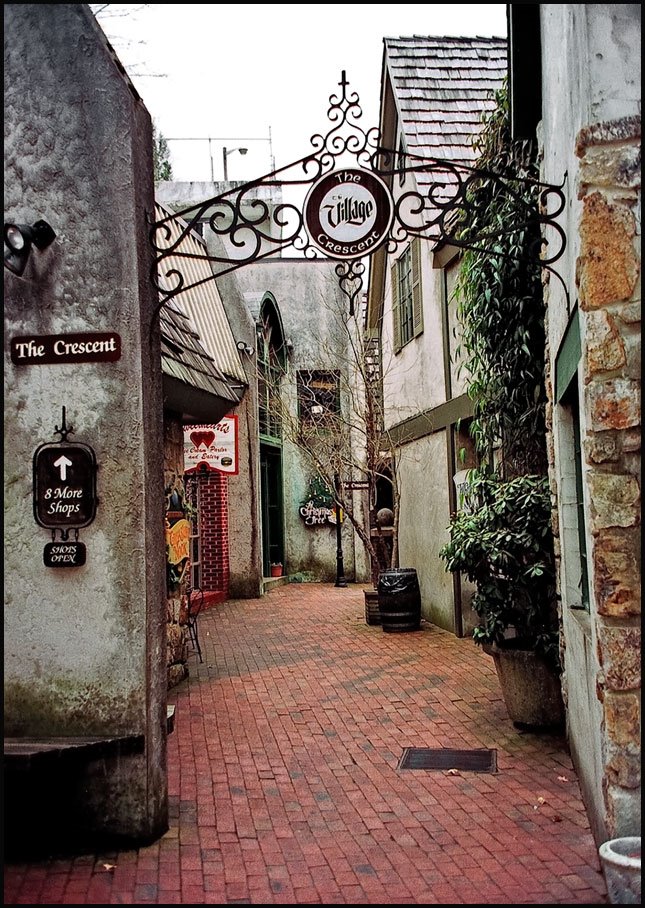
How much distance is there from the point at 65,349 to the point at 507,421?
15.0 feet

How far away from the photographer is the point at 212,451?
43.2 ft

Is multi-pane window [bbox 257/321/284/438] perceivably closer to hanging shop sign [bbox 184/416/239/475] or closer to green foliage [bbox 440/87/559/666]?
hanging shop sign [bbox 184/416/239/475]

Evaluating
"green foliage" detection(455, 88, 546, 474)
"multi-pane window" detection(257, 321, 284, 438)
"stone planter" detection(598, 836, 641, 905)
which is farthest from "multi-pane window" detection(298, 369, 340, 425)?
"stone planter" detection(598, 836, 641, 905)

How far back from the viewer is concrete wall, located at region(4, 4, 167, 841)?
4.79 metres

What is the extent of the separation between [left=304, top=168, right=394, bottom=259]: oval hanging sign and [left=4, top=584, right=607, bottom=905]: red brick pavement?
306 cm

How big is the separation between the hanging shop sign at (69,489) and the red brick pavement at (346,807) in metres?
1.68

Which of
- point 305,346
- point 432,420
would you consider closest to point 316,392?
point 305,346

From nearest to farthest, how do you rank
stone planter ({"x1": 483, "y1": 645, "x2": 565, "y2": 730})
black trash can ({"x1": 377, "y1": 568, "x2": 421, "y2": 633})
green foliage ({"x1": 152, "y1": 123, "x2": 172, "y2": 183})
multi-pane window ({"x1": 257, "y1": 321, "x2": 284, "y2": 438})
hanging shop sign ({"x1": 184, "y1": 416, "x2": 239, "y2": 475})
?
1. stone planter ({"x1": 483, "y1": 645, "x2": 565, "y2": 730})
2. black trash can ({"x1": 377, "y1": 568, "x2": 421, "y2": 633})
3. hanging shop sign ({"x1": 184, "y1": 416, "x2": 239, "y2": 475})
4. multi-pane window ({"x1": 257, "y1": 321, "x2": 284, "y2": 438})
5. green foliage ({"x1": 152, "y1": 123, "x2": 172, "y2": 183})

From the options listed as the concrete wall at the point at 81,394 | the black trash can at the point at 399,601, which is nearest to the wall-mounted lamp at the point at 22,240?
the concrete wall at the point at 81,394

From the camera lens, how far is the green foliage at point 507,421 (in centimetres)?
670

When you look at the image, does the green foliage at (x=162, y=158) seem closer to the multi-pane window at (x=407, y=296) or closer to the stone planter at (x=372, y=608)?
the multi-pane window at (x=407, y=296)

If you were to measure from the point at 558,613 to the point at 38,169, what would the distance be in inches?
176

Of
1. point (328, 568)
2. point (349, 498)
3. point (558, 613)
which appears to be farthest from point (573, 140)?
point (328, 568)

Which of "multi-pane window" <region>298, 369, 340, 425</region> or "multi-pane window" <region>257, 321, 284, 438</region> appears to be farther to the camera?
"multi-pane window" <region>298, 369, 340, 425</region>
